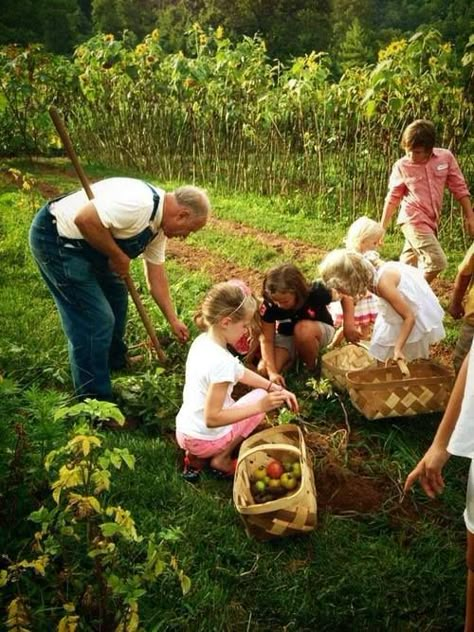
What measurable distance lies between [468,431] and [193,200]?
200 cm

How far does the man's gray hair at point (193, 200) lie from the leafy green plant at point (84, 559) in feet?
4.66

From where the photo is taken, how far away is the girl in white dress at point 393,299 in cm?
335

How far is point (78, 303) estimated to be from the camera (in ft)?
11.0

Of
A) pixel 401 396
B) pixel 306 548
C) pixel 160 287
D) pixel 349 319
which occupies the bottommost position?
pixel 306 548

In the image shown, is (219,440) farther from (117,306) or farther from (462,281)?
(462,281)

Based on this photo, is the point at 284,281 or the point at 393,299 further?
the point at 284,281

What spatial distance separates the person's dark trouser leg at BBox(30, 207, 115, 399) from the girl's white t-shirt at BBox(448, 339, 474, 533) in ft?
7.49

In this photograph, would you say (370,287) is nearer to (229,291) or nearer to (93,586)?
(229,291)

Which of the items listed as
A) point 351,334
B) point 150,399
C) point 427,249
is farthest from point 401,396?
point 427,249

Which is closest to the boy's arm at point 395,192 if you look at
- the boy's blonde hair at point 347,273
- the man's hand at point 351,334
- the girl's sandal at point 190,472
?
the man's hand at point 351,334

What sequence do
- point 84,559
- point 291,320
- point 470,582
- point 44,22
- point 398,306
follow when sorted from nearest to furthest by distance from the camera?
point 470,582 < point 84,559 < point 398,306 < point 291,320 < point 44,22

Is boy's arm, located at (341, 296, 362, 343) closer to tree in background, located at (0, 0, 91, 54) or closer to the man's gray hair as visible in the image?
the man's gray hair

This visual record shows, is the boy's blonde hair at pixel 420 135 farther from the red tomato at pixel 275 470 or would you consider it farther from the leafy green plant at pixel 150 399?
the red tomato at pixel 275 470

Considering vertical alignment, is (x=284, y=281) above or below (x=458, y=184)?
below
